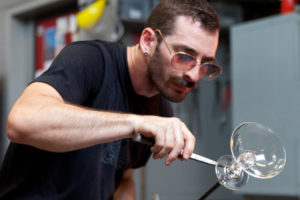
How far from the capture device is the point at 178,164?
10.7 ft

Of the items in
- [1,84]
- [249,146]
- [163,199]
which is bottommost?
[163,199]

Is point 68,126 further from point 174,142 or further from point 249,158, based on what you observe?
point 249,158

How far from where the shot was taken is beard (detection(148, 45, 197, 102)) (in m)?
1.36

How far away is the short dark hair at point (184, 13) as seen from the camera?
132cm

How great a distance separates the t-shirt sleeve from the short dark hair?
239 millimetres

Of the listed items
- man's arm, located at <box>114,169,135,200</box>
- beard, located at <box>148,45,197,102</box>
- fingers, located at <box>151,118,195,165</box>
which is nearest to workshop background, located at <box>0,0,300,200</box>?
man's arm, located at <box>114,169,135,200</box>

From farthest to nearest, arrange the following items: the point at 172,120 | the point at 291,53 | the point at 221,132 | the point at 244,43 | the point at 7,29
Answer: the point at 7,29, the point at 221,132, the point at 244,43, the point at 291,53, the point at 172,120

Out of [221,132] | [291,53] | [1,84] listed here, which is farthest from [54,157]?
[1,84]

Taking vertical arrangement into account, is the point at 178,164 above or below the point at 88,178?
below

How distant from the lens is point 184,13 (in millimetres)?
1331

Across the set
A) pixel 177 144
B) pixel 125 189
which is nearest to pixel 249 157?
pixel 177 144

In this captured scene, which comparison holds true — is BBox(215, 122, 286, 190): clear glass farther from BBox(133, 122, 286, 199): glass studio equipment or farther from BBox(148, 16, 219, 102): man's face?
BBox(148, 16, 219, 102): man's face

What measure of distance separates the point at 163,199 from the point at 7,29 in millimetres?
2217

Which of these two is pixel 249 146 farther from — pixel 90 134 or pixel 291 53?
pixel 291 53
